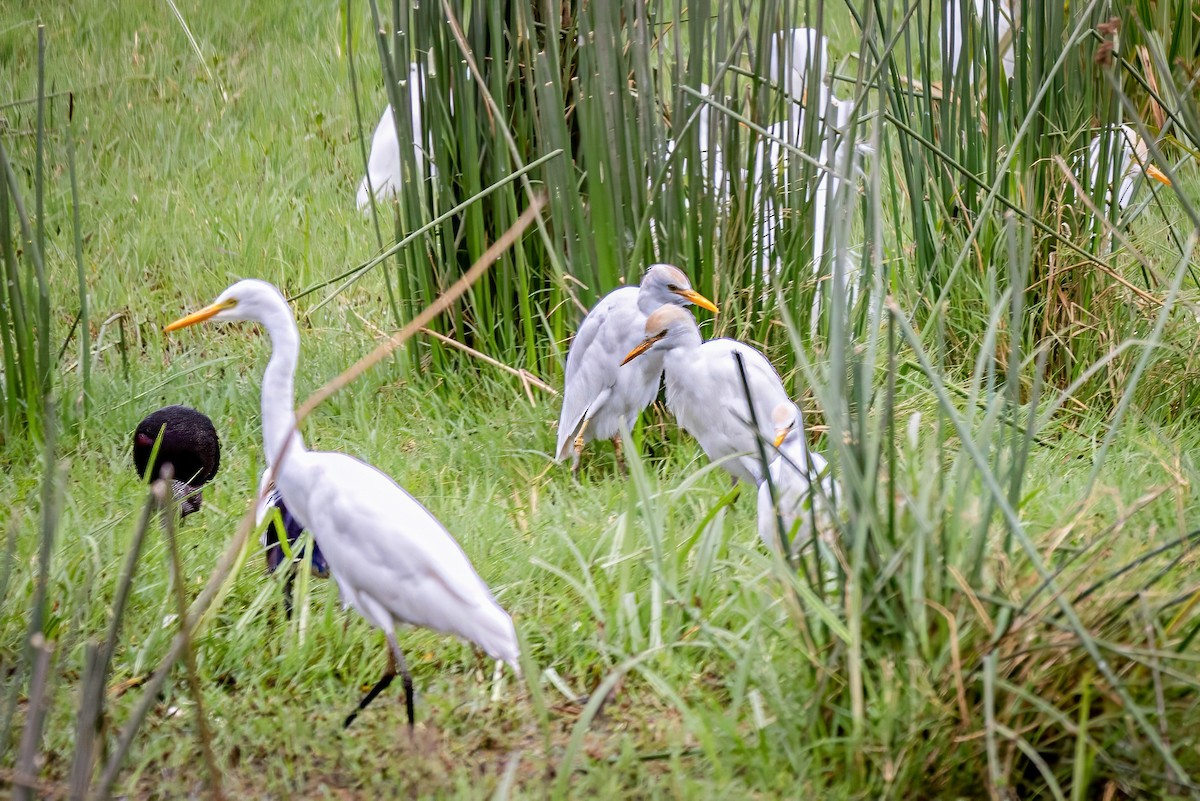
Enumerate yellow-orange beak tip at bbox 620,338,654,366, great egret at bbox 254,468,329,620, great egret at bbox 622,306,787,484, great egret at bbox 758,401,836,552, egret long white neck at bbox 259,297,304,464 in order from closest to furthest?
great egret at bbox 758,401,836,552 → egret long white neck at bbox 259,297,304,464 → great egret at bbox 254,468,329,620 → great egret at bbox 622,306,787,484 → yellow-orange beak tip at bbox 620,338,654,366

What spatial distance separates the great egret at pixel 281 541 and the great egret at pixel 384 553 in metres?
0.16

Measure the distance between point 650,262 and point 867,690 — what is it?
173cm

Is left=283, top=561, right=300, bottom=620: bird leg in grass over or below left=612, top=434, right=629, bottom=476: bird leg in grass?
over

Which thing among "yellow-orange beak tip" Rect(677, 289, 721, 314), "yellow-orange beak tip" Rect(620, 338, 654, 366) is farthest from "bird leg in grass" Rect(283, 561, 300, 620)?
"yellow-orange beak tip" Rect(677, 289, 721, 314)

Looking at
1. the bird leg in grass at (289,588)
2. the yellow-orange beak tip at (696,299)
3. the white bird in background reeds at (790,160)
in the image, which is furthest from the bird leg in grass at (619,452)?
the bird leg in grass at (289,588)

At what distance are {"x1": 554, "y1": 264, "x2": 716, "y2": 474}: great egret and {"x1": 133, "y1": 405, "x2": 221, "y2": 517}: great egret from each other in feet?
2.78

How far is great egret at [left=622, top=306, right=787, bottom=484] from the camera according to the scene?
8.94ft

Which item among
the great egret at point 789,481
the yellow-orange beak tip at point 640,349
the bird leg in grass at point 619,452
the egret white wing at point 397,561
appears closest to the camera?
the egret white wing at point 397,561

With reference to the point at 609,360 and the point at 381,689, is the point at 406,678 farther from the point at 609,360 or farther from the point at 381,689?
the point at 609,360

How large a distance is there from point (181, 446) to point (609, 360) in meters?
1.03

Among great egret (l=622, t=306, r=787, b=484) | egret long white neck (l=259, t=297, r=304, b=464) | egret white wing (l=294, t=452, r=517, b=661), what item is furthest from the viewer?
great egret (l=622, t=306, r=787, b=484)

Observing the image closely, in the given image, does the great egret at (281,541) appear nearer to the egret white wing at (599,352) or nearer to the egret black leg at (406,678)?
the egret black leg at (406,678)

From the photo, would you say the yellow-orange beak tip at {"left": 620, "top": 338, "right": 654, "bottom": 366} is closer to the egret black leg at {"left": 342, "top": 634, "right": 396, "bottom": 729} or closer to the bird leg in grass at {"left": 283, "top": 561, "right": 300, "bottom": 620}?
the bird leg in grass at {"left": 283, "top": 561, "right": 300, "bottom": 620}

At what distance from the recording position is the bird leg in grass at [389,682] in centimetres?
199
